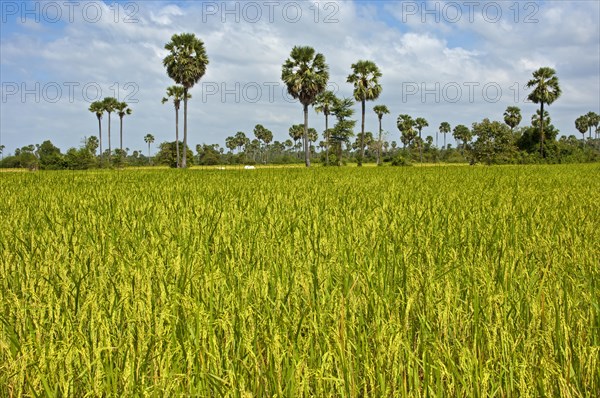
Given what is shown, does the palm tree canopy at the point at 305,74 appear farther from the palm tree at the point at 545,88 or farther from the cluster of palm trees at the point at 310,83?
the palm tree at the point at 545,88

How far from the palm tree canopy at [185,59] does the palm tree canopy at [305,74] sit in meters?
12.3

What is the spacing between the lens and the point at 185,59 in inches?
2437

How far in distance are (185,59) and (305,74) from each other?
16.7m

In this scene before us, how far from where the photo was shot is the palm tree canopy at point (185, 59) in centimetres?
6222

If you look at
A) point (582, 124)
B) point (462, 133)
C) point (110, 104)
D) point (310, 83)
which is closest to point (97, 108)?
point (110, 104)

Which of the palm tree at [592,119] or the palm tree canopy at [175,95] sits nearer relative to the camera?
the palm tree canopy at [175,95]

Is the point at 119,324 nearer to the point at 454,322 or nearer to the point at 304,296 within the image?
the point at 304,296

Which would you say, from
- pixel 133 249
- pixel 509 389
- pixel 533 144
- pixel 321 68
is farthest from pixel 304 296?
pixel 533 144

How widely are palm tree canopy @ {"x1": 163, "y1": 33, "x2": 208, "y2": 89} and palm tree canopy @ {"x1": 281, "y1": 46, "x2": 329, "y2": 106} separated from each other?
1231cm

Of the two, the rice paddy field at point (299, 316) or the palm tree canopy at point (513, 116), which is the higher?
the palm tree canopy at point (513, 116)

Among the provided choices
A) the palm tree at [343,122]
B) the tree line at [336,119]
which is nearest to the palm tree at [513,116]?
the tree line at [336,119]

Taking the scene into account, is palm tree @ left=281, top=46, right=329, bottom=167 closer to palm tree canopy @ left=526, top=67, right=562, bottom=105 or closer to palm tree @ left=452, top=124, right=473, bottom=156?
palm tree canopy @ left=526, top=67, right=562, bottom=105

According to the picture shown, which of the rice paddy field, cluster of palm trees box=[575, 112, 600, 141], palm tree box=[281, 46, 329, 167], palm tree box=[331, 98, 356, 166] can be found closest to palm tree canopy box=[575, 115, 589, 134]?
cluster of palm trees box=[575, 112, 600, 141]

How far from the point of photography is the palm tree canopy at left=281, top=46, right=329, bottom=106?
6006 centimetres
